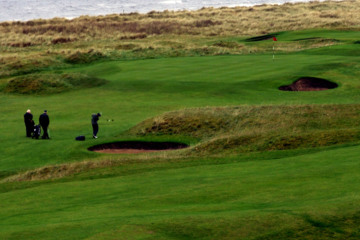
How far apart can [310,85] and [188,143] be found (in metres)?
19.1

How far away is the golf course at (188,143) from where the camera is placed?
48.8 ft

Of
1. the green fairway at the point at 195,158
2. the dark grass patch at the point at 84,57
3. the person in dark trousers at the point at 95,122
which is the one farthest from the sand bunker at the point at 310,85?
the dark grass patch at the point at 84,57

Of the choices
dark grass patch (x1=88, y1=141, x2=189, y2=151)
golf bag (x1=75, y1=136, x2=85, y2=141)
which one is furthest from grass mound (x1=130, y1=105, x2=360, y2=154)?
golf bag (x1=75, y1=136, x2=85, y2=141)

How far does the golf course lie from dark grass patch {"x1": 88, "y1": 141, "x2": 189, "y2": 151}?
0.08 m

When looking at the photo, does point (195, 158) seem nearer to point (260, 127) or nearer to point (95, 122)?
point (260, 127)

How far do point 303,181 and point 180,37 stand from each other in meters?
83.9

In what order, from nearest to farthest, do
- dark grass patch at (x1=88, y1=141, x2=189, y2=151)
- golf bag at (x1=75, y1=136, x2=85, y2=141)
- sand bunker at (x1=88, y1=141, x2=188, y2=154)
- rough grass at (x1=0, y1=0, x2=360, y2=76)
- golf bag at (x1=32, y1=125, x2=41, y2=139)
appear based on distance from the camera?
sand bunker at (x1=88, y1=141, x2=188, y2=154), dark grass patch at (x1=88, y1=141, x2=189, y2=151), golf bag at (x1=75, y1=136, x2=85, y2=141), golf bag at (x1=32, y1=125, x2=41, y2=139), rough grass at (x1=0, y1=0, x2=360, y2=76)

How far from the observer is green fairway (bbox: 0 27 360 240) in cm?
1462

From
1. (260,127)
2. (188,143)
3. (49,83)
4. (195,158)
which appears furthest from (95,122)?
(49,83)

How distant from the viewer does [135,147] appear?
117 ft

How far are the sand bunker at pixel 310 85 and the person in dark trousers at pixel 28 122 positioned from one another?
65.8 ft

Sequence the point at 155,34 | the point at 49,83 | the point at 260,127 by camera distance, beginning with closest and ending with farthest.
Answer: the point at 260,127
the point at 49,83
the point at 155,34

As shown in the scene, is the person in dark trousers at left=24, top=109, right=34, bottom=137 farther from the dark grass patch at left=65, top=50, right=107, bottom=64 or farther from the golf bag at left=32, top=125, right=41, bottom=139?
the dark grass patch at left=65, top=50, right=107, bottom=64

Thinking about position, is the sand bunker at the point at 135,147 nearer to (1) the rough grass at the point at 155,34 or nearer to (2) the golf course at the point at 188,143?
(2) the golf course at the point at 188,143
